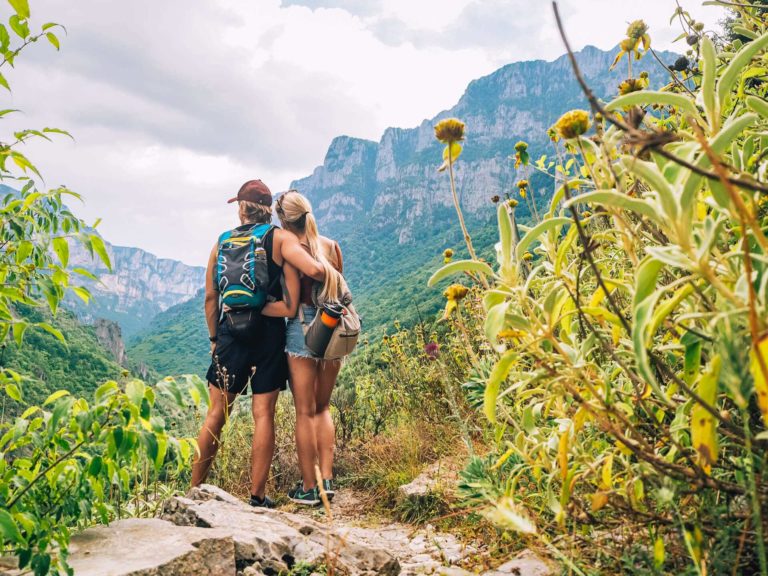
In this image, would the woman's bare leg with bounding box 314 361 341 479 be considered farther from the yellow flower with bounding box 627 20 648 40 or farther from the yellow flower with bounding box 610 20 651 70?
the yellow flower with bounding box 627 20 648 40

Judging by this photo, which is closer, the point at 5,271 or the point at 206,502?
the point at 5,271

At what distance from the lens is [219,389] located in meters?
3.17

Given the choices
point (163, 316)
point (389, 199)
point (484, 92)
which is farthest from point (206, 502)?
point (163, 316)

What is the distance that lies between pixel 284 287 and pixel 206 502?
1331 mm

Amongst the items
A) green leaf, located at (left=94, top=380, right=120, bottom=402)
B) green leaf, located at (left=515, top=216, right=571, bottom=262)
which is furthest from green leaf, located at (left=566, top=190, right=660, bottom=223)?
green leaf, located at (left=94, top=380, right=120, bottom=402)

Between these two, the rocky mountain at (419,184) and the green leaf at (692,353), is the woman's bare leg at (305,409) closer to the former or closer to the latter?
the green leaf at (692,353)

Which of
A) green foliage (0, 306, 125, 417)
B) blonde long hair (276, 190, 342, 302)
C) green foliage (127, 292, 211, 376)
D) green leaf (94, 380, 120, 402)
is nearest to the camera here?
green leaf (94, 380, 120, 402)

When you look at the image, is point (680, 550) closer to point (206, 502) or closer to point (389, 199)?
point (206, 502)

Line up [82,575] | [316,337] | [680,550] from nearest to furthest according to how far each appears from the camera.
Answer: [680,550], [82,575], [316,337]

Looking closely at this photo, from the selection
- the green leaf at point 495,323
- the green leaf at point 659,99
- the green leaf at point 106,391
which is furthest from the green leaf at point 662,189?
the green leaf at point 106,391

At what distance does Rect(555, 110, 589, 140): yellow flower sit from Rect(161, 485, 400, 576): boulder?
5.08ft

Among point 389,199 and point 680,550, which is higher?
point 389,199

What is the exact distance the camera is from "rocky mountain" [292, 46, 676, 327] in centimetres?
10612

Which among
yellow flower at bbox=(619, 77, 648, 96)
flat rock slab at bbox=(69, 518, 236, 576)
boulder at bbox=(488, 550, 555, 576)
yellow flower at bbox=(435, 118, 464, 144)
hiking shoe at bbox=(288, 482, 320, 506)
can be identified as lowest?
hiking shoe at bbox=(288, 482, 320, 506)
